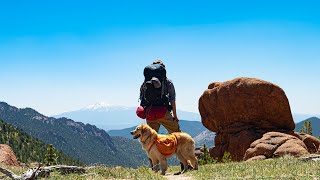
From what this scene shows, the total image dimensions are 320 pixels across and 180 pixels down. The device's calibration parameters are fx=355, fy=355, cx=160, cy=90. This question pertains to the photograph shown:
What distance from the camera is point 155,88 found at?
13836 millimetres

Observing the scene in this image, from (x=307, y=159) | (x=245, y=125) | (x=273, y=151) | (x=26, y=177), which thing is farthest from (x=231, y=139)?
(x=26, y=177)

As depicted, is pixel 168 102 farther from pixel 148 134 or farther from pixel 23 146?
pixel 23 146

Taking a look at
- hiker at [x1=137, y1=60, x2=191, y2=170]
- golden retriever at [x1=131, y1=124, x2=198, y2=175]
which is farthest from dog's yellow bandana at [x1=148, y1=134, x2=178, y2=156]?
hiker at [x1=137, y1=60, x2=191, y2=170]

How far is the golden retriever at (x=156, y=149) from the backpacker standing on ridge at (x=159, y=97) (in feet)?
4.60

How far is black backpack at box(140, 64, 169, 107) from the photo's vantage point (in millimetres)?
13845

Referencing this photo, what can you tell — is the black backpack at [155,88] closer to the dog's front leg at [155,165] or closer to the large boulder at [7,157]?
the dog's front leg at [155,165]

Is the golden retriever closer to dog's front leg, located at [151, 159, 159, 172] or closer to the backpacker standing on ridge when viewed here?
dog's front leg, located at [151, 159, 159, 172]

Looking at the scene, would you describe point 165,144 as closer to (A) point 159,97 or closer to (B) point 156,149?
(B) point 156,149

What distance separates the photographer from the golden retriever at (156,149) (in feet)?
40.2

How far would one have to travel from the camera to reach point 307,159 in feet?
47.4

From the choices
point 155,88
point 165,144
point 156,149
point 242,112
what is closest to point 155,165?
point 156,149

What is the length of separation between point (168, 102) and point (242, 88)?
27974mm

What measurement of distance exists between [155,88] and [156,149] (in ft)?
8.52

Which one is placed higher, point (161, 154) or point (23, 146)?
point (161, 154)
